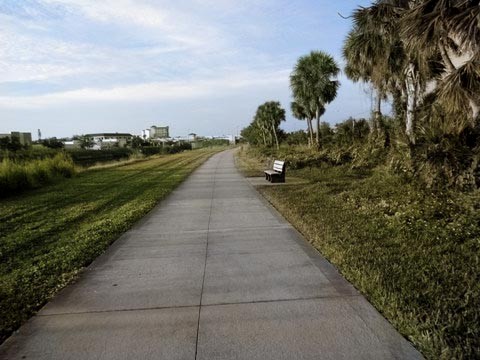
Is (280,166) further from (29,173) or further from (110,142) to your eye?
(110,142)

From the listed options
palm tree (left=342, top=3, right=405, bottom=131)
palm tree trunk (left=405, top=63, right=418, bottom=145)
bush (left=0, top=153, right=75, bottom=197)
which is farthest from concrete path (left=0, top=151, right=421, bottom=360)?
bush (left=0, top=153, right=75, bottom=197)

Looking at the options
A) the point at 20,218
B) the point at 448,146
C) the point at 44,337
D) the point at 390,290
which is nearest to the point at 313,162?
the point at 448,146

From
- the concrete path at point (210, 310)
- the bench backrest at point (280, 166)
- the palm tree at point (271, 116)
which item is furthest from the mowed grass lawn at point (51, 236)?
the palm tree at point (271, 116)

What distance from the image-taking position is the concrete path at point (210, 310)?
3.25m

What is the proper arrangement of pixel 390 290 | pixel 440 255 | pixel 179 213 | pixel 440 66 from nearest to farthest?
1. pixel 390 290
2. pixel 440 255
3. pixel 179 213
4. pixel 440 66

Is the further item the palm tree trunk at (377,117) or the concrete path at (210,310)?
the palm tree trunk at (377,117)

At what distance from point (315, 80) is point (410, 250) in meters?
25.7

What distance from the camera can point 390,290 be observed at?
4141mm

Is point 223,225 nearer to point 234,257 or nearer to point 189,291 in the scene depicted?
point 234,257

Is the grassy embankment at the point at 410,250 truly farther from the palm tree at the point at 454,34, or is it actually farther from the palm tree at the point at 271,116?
the palm tree at the point at 271,116

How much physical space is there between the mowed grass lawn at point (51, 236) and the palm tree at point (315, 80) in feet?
60.4

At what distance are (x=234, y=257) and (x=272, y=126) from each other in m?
45.4

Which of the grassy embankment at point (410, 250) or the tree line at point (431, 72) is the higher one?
the tree line at point (431, 72)

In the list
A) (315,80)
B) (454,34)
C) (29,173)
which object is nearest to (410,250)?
(454,34)
